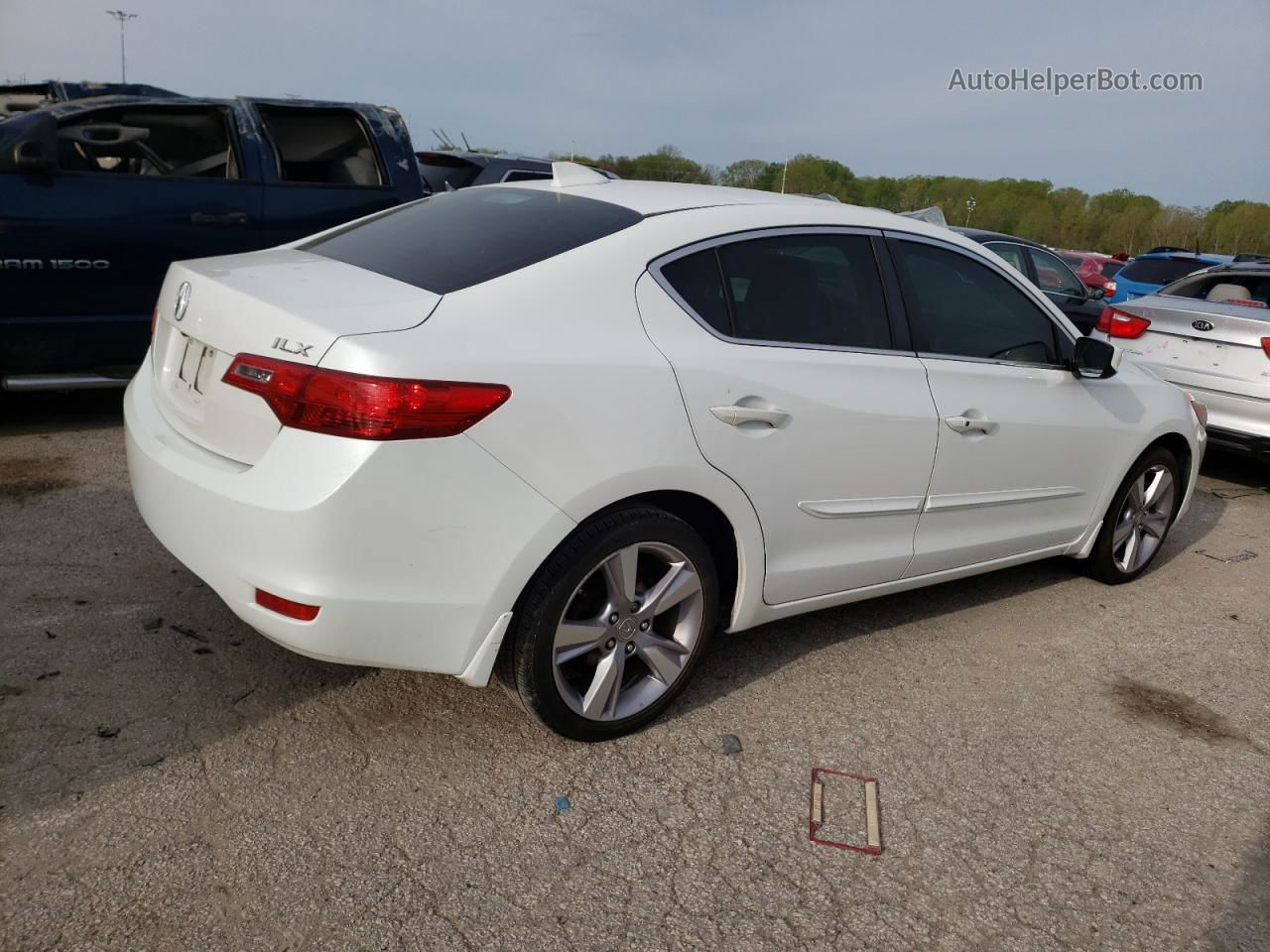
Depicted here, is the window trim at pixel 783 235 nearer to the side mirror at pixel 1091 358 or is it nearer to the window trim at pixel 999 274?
the window trim at pixel 999 274

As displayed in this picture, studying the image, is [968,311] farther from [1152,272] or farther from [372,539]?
[1152,272]

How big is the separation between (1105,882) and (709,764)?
108 cm

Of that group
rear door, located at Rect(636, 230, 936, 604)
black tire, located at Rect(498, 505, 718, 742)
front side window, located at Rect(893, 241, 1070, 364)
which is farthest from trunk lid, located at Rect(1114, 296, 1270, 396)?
black tire, located at Rect(498, 505, 718, 742)

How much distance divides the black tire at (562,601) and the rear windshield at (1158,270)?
13481 mm

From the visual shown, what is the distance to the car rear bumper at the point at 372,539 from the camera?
2432 millimetres

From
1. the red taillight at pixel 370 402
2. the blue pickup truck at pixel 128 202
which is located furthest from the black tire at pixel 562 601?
the blue pickup truck at pixel 128 202

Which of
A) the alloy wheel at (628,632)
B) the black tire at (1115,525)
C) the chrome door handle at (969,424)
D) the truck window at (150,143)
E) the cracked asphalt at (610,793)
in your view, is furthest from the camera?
the truck window at (150,143)

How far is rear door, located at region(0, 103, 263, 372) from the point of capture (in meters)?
5.50

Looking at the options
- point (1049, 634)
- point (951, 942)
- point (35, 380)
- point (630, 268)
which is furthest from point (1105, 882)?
point (35, 380)

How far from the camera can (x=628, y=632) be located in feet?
9.84

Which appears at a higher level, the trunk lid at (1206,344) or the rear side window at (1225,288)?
the rear side window at (1225,288)

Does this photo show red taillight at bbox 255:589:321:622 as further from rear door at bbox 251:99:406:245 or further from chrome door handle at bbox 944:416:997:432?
rear door at bbox 251:99:406:245

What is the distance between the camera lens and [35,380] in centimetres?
554

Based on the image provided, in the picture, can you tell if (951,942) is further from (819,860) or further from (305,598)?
(305,598)
